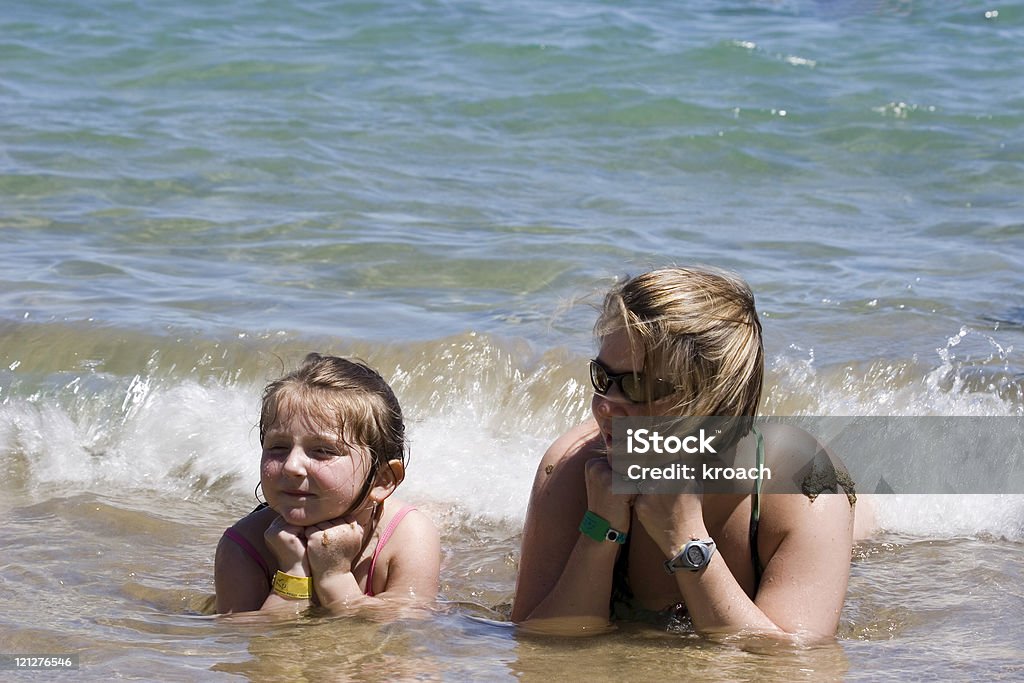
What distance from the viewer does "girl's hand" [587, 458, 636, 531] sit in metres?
3.00

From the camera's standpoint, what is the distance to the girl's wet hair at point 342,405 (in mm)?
3559

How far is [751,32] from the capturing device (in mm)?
13719

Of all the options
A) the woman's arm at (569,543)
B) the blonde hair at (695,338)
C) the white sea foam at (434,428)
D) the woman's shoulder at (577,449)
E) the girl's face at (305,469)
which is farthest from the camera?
the white sea foam at (434,428)

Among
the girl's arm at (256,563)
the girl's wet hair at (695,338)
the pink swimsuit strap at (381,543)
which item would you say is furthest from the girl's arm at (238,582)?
the girl's wet hair at (695,338)

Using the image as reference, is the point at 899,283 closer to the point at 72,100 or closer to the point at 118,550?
the point at 118,550

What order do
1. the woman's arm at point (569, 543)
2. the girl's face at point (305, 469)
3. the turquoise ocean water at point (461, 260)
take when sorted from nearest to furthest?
the woman's arm at point (569, 543) → the girl's face at point (305, 469) → the turquoise ocean water at point (461, 260)

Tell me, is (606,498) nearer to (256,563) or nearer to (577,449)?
(577,449)

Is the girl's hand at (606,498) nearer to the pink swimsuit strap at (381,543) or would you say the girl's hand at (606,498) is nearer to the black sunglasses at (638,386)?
the black sunglasses at (638,386)

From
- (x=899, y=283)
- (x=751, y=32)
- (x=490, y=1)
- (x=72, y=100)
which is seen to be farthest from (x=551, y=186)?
(x=490, y=1)

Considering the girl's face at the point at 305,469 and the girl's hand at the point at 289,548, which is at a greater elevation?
the girl's face at the point at 305,469

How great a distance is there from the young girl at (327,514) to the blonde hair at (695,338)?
2.95 feet

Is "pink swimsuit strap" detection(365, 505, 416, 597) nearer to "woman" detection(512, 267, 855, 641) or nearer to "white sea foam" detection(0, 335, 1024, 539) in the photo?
"woman" detection(512, 267, 855, 641)

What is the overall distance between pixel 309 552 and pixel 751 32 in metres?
11.2

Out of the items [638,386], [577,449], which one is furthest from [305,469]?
[638,386]
